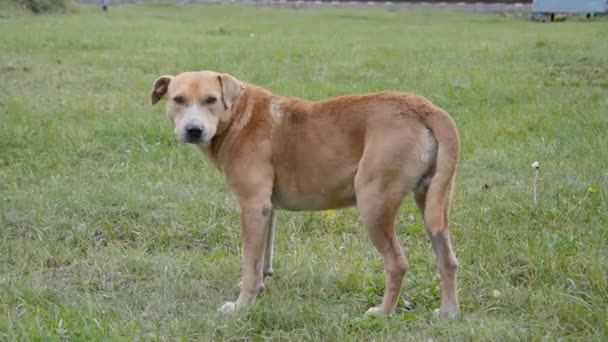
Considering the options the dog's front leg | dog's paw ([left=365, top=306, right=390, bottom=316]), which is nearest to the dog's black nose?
the dog's front leg

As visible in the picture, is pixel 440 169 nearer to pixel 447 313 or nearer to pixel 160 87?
pixel 447 313

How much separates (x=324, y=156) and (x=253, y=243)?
61 cm

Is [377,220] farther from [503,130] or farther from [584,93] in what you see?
[584,93]

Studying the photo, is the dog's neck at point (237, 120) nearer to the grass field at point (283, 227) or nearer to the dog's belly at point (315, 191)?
the dog's belly at point (315, 191)

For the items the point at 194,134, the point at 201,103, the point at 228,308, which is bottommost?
the point at 228,308

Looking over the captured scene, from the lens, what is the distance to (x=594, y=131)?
833cm

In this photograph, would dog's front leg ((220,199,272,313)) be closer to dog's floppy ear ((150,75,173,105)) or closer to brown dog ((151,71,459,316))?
brown dog ((151,71,459,316))

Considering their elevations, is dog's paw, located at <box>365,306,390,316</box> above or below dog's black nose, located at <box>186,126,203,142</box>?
below

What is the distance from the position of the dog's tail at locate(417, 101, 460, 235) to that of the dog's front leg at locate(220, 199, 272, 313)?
893mm

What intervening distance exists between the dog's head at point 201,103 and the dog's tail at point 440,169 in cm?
109

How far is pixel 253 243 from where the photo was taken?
468 cm

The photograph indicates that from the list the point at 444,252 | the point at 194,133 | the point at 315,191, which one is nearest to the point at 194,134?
the point at 194,133

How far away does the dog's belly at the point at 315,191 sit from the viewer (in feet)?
15.1

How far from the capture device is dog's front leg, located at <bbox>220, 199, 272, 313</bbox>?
4.61 meters
